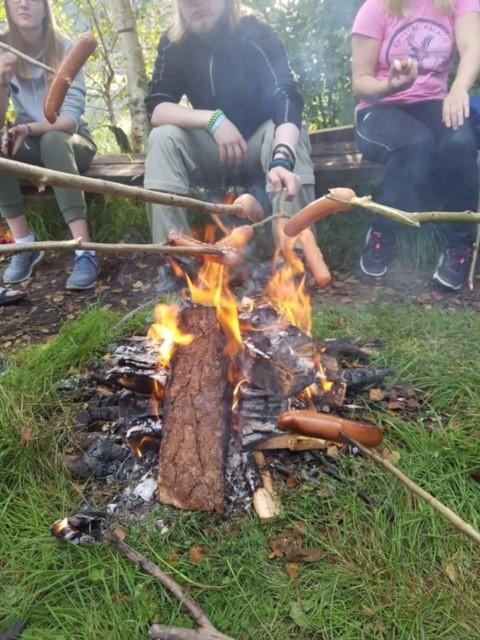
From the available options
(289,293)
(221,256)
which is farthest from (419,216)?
(289,293)

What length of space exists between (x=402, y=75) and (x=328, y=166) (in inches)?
37.0

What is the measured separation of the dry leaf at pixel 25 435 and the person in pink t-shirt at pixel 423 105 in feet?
9.00

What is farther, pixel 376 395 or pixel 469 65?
pixel 469 65

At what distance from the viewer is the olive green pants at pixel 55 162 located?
397 centimetres

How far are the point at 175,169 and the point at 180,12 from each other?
1.02 m

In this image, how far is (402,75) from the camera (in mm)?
3154

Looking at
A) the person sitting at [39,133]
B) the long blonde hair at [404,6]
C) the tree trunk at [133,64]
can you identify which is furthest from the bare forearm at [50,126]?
the long blonde hair at [404,6]

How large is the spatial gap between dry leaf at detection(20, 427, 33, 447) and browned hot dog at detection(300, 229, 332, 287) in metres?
1.40

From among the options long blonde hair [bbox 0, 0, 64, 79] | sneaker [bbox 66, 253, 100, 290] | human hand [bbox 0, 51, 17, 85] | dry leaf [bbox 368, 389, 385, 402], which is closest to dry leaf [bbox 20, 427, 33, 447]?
dry leaf [bbox 368, 389, 385, 402]

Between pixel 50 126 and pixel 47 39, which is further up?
pixel 47 39

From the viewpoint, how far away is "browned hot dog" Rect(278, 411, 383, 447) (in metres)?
1.51

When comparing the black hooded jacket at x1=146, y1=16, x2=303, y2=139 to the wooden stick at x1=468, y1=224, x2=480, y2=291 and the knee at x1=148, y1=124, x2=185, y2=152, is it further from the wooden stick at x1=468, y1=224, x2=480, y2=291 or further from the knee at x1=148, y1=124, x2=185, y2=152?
the wooden stick at x1=468, y1=224, x2=480, y2=291

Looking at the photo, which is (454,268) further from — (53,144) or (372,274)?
(53,144)

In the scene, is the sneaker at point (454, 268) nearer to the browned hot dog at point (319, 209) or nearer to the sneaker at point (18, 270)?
the browned hot dog at point (319, 209)
